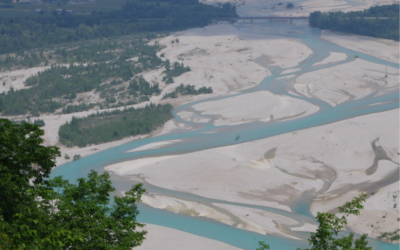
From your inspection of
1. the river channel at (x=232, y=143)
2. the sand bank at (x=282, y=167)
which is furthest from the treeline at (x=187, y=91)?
the sand bank at (x=282, y=167)

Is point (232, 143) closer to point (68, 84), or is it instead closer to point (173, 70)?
point (173, 70)

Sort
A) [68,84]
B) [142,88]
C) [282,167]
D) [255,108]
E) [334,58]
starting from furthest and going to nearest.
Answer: [334,58], [68,84], [142,88], [255,108], [282,167]

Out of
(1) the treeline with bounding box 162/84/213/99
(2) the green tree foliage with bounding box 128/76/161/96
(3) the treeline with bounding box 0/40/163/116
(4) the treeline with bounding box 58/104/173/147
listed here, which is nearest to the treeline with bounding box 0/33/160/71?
(3) the treeline with bounding box 0/40/163/116

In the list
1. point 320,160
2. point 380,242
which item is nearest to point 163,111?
point 320,160

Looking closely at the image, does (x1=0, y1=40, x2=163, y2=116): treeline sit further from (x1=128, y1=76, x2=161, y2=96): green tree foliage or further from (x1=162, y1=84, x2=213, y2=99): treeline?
(x1=162, y1=84, x2=213, y2=99): treeline

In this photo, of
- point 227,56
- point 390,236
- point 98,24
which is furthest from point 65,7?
point 390,236

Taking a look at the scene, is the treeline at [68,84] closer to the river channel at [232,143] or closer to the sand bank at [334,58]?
the river channel at [232,143]

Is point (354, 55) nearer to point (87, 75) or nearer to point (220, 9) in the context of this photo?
point (87, 75)
